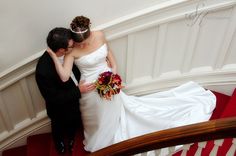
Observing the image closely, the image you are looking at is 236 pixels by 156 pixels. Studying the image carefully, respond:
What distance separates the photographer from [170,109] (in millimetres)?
3861

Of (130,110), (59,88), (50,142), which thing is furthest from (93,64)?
(50,142)

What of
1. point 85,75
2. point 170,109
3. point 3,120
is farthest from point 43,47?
point 170,109

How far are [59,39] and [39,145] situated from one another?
1.60 meters

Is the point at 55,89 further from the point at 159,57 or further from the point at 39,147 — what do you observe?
the point at 159,57

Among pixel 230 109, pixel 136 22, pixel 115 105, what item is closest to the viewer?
pixel 136 22

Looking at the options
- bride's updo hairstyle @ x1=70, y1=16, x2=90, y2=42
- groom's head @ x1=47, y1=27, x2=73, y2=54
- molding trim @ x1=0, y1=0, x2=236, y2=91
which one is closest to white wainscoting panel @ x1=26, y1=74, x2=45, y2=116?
molding trim @ x1=0, y1=0, x2=236, y2=91

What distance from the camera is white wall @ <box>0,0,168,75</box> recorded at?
303cm

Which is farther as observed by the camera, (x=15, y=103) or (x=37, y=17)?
(x=15, y=103)

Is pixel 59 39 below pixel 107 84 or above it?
above

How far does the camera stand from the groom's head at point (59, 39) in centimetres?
295

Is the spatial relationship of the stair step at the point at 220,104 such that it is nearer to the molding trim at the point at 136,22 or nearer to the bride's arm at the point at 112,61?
the molding trim at the point at 136,22

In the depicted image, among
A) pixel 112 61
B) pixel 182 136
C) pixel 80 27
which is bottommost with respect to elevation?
pixel 112 61

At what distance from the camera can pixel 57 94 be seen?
10.4 feet

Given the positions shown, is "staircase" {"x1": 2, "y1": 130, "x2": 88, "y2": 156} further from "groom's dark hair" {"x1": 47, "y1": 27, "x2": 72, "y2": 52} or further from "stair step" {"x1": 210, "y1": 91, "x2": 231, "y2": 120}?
"stair step" {"x1": 210, "y1": 91, "x2": 231, "y2": 120}
